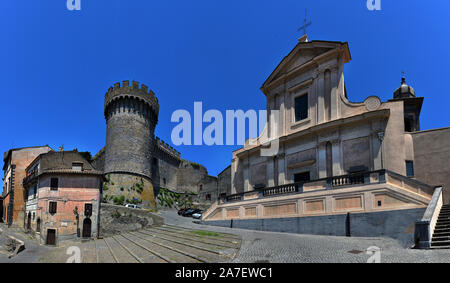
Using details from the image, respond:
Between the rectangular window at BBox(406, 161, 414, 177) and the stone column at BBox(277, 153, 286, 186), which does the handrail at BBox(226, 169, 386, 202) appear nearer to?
the stone column at BBox(277, 153, 286, 186)

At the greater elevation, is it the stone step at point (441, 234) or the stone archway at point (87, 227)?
the stone step at point (441, 234)

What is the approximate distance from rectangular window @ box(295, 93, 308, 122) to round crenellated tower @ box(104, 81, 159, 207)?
85.3 feet

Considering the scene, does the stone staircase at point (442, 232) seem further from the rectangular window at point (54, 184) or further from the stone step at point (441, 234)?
the rectangular window at point (54, 184)

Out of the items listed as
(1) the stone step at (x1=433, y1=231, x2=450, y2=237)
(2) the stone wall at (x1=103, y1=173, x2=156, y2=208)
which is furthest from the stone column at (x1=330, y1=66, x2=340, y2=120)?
(2) the stone wall at (x1=103, y1=173, x2=156, y2=208)

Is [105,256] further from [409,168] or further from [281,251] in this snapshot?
[409,168]

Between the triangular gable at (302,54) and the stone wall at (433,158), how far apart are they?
774 centimetres

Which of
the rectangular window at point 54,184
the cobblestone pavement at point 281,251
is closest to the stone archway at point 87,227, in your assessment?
the rectangular window at point 54,184

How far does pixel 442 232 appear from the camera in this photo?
1178cm

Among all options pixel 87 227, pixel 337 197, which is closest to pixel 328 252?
pixel 337 197

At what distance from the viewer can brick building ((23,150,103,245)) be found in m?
29.1

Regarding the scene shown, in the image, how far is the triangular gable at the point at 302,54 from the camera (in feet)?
73.6

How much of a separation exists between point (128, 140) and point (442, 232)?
38.0m
